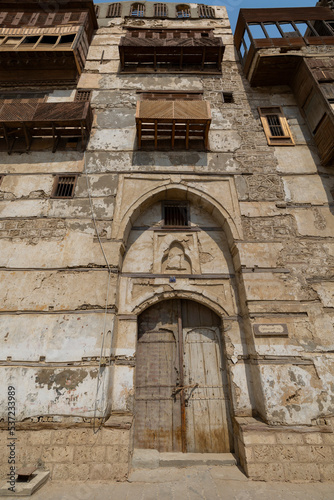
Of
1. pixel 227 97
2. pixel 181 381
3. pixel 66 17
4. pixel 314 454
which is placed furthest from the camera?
pixel 66 17

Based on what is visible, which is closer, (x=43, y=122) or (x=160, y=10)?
(x=43, y=122)

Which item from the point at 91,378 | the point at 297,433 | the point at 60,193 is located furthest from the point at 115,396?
the point at 60,193

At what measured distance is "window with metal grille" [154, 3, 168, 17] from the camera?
40.0 feet

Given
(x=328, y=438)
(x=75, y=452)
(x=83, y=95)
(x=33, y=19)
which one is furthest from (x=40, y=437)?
(x=33, y=19)

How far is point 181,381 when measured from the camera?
5855mm

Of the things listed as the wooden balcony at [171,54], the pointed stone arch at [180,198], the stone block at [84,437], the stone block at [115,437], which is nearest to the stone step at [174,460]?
the stone block at [115,437]

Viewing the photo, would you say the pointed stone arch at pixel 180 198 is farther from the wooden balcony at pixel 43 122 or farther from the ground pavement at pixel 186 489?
the ground pavement at pixel 186 489

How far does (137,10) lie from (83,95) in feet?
24.2

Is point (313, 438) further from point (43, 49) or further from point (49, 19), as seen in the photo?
point (49, 19)

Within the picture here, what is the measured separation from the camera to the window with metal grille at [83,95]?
29.5 feet

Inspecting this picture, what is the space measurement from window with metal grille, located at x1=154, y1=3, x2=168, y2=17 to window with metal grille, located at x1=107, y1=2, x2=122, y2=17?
1.76 meters

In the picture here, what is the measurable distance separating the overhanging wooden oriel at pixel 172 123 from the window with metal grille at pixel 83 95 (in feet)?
9.30

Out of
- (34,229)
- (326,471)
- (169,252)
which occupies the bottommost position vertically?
(326,471)

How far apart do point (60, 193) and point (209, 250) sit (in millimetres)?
4475
